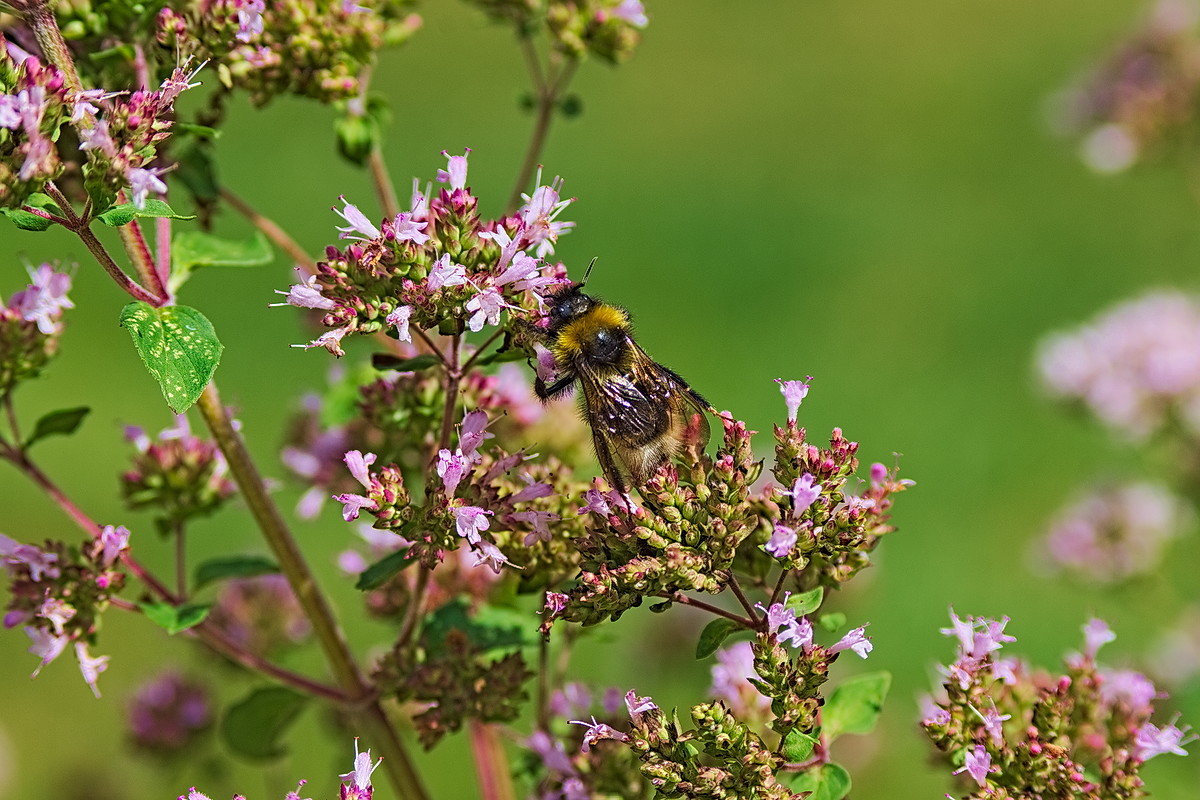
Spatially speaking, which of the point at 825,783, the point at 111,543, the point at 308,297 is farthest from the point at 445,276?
the point at 825,783

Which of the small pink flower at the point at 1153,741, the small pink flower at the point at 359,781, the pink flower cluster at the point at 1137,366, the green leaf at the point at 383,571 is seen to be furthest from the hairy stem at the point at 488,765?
the pink flower cluster at the point at 1137,366

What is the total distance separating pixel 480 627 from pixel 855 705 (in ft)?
1.69

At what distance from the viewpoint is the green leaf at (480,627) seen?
1767mm

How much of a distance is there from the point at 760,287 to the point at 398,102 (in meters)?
4.01

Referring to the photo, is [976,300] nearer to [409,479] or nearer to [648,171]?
[648,171]

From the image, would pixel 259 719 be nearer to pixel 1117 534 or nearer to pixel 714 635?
pixel 714 635

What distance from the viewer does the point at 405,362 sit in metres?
1.59

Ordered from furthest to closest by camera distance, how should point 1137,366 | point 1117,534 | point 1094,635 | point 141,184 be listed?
point 1137,366 → point 1117,534 → point 1094,635 → point 141,184

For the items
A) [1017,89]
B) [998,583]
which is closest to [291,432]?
[998,583]

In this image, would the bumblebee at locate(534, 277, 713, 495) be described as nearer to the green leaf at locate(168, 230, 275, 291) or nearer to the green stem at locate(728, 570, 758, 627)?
the green stem at locate(728, 570, 758, 627)

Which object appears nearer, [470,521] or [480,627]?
[470,521]

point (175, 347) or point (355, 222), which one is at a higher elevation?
point (355, 222)

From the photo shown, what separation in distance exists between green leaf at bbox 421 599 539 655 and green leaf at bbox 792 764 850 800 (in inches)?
18.3

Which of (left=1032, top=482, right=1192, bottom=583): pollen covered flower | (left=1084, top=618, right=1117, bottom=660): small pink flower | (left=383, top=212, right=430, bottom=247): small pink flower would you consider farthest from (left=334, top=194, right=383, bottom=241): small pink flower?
(left=1032, top=482, right=1192, bottom=583): pollen covered flower
